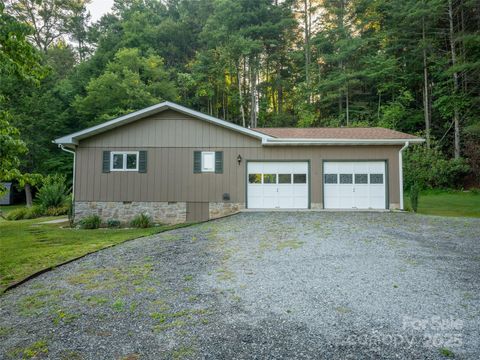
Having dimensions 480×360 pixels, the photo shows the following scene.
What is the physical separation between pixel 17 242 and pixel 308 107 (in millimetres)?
20081

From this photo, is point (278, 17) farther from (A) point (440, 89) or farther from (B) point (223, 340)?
(B) point (223, 340)

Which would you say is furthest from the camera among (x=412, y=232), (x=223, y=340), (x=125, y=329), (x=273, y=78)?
(x=273, y=78)

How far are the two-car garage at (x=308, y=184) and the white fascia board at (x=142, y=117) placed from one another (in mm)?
1389

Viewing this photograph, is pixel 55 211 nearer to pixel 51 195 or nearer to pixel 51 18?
pixel 51 195

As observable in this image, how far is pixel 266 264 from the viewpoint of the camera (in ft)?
14.9

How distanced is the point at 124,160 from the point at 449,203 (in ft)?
46.9

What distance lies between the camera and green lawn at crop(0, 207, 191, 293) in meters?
4.67

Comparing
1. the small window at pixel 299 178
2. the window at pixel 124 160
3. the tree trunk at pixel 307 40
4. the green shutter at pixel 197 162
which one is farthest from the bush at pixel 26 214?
the tree trunk at pixel 307 40

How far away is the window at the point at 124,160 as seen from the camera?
10750 mm

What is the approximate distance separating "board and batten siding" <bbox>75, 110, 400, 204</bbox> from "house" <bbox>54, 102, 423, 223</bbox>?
0.12 ft

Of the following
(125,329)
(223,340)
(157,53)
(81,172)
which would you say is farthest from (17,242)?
(157,53)

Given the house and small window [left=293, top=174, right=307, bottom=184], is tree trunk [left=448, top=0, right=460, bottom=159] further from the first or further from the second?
small window [left=293, top=174, right=307, bottom=184]

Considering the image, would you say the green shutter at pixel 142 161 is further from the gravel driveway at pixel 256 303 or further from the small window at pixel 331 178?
the small window at pixel 331 178

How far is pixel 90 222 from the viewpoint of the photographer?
32.5 ft
